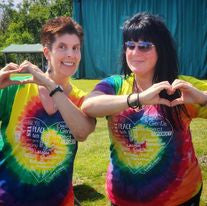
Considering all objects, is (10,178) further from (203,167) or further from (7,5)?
(7,5)

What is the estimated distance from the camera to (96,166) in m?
7.62

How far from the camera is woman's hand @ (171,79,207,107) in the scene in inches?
117

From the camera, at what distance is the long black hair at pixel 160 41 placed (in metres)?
3.21

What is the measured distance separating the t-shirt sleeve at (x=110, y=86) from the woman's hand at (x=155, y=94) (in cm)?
31

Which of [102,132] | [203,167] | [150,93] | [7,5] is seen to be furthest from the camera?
[7,5]

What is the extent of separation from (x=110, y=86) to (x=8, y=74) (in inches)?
27.5

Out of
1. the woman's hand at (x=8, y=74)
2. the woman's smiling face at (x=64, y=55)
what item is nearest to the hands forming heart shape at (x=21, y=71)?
the woman's hand at (x=8, y=74)

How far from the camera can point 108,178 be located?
11.4 ft

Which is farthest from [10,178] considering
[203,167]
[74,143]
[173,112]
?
[203,167]

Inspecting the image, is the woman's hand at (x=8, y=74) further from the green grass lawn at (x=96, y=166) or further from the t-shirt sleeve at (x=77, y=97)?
the green grass lawn at (x=96, y=166)

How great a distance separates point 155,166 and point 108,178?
1.30 ft

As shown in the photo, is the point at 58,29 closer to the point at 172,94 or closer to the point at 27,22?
the point at 172,94

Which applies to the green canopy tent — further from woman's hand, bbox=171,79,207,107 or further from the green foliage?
woman's hand, bbox=171,79,207,107

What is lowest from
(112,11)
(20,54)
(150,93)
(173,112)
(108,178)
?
(20,54)
